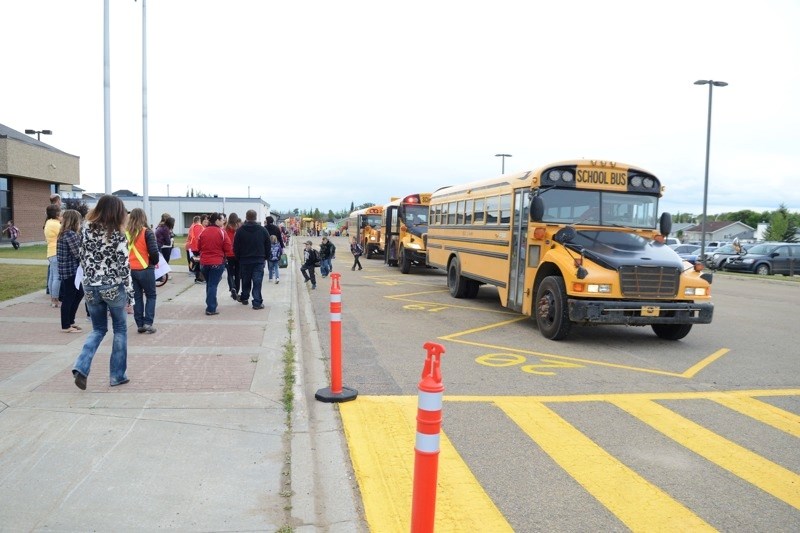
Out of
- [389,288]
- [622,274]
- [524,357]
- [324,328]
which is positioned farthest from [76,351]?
[389,288]

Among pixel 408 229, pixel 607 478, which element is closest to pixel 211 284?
pixel 607 478

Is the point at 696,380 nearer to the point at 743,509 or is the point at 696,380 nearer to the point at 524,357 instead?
the point at 524,357

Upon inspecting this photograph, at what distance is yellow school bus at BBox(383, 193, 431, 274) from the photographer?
22.9 meters

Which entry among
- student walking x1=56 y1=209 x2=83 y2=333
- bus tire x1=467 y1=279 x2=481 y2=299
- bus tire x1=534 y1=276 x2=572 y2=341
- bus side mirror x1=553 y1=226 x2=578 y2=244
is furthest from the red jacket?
bus tire x1=467 y1=279 x2=481 y2=299

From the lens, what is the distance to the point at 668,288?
29.5 feet

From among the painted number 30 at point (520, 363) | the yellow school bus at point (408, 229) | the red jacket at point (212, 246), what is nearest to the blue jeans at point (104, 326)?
the painted number 30 at point (520, 363)

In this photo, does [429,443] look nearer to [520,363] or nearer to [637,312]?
[520,363]

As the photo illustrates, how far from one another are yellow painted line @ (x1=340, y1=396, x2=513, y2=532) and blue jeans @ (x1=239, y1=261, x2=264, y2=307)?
6264 mm

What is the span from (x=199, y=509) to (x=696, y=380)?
583 centimetres

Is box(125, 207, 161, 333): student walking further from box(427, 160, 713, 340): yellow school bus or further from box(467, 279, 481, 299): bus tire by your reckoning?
box(467, 279, 481, 299): bus tire

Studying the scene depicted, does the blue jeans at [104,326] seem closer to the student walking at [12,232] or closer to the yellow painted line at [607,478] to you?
the yellow painted line at [607,478]

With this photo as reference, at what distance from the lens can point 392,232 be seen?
1007 inches

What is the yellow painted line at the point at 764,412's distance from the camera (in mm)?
5574

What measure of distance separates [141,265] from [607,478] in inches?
267
